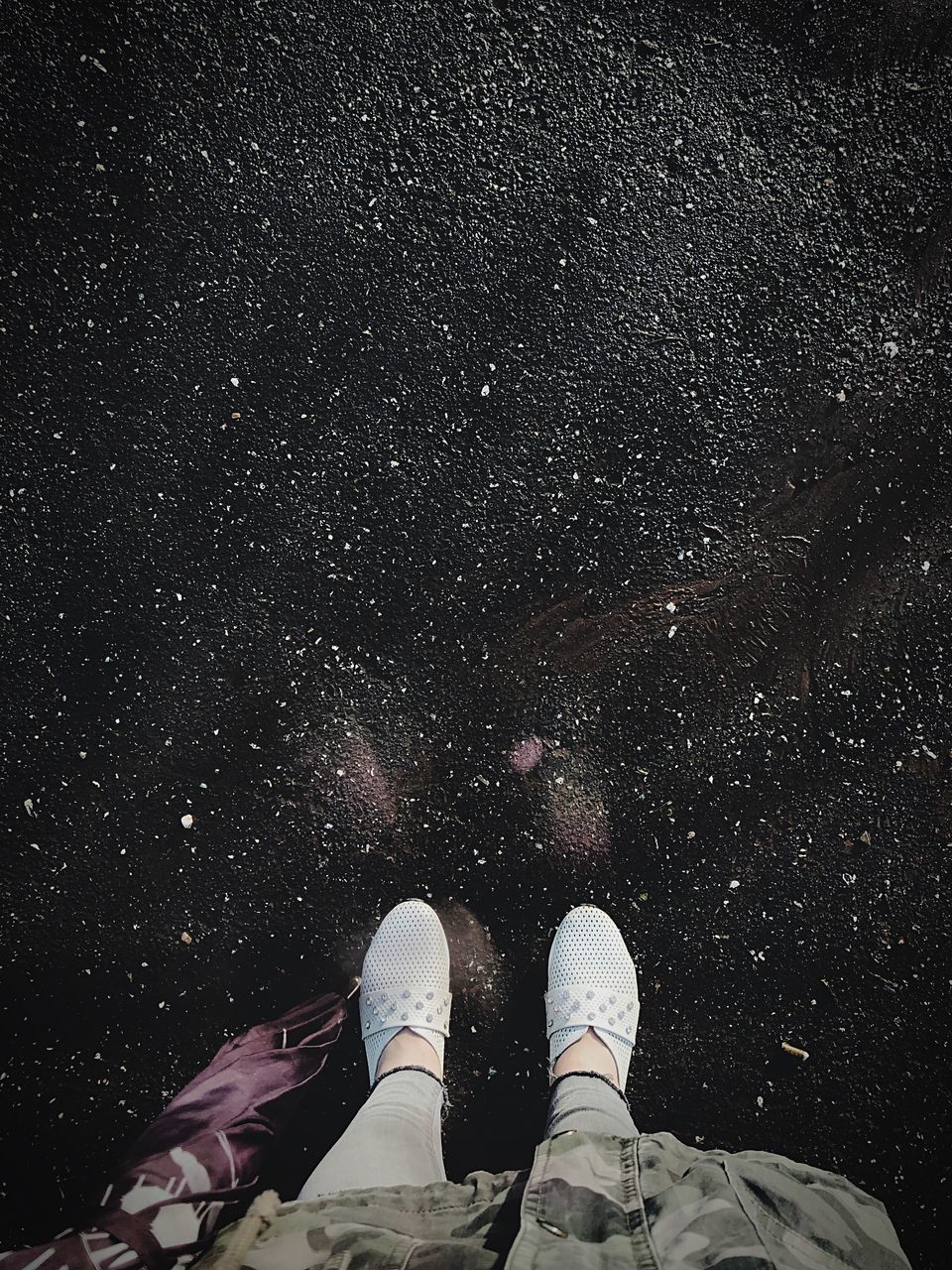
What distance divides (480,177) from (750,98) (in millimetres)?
800

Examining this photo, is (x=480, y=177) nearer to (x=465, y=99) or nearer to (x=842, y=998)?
(x=465, y=99)

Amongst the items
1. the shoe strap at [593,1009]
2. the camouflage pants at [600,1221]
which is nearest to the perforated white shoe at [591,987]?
the shoe strap at [593,1009]

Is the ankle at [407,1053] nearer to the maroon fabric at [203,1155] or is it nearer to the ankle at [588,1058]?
the maroon fabric at [203,1155]

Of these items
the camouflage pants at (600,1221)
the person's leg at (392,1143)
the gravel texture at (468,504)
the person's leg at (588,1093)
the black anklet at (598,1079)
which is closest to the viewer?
the camouflage pants at (600,1221)

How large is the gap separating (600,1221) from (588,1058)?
660mm

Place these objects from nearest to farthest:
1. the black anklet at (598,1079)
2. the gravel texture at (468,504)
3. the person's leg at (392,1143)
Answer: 1. the person's leg at (392,1143)
2. the black anklet at (598,1079)
3. the gravel texture at (468,504)

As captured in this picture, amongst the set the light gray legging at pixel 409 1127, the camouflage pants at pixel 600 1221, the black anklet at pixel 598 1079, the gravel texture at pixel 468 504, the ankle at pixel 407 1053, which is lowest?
the black anklet at pixel 598 1079

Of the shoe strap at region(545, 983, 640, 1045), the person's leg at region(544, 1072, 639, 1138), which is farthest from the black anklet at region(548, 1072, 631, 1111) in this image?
the shoe strap at region(545, 983, 640, 1045)

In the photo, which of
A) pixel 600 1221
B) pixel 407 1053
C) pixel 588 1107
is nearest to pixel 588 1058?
pixel 588 1107

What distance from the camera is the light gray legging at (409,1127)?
64.5 inches

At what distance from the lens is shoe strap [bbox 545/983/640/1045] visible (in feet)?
6.29

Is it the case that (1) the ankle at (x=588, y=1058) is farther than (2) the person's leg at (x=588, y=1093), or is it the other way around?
(1) the ankle at (x=588, y=1058)

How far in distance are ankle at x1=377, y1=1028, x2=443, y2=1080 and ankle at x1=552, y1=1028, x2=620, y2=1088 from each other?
0.34 meters

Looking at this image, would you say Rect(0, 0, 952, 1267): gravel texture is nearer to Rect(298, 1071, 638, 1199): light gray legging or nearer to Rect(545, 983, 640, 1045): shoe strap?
Rect(545, 983, 640, 1045): shoe strap
